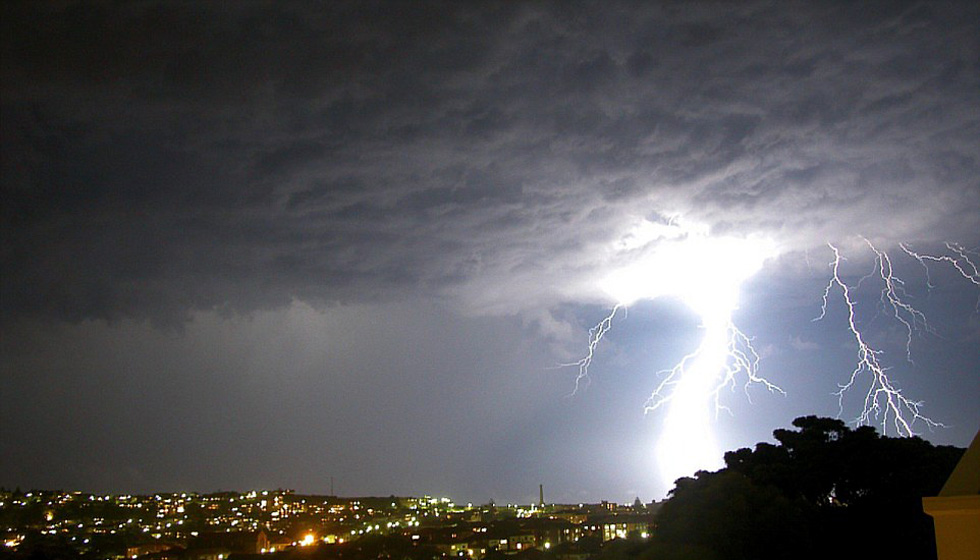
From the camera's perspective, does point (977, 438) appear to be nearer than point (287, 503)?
Yes

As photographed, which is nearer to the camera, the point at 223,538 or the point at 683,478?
the point at 683,478

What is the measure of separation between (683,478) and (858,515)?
587cm

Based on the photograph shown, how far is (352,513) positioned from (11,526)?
1672 inches

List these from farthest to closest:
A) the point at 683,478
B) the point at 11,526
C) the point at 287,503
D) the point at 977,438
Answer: the point at 287,503 < the point at 11,526 < the point at 683,478 < the point at 977,438

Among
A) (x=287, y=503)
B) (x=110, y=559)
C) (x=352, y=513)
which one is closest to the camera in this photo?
(x=110, y=559)

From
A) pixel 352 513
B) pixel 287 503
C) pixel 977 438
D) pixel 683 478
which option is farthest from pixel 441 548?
pixel 287 503

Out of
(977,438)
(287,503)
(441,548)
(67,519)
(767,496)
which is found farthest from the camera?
(287,503)

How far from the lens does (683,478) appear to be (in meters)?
26.2

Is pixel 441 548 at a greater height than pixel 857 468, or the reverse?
pixel 857 468

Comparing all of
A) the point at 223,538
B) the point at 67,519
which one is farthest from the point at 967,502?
the point at 67,519

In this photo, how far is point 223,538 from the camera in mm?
52688

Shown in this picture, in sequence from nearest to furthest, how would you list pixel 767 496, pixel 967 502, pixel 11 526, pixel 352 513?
pixel 967 502, pixel 767 496, pixel 11 526, pixel 352 513

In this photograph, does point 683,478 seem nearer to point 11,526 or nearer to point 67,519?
point 11,526

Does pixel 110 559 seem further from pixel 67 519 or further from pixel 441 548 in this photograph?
pixel 67 519
